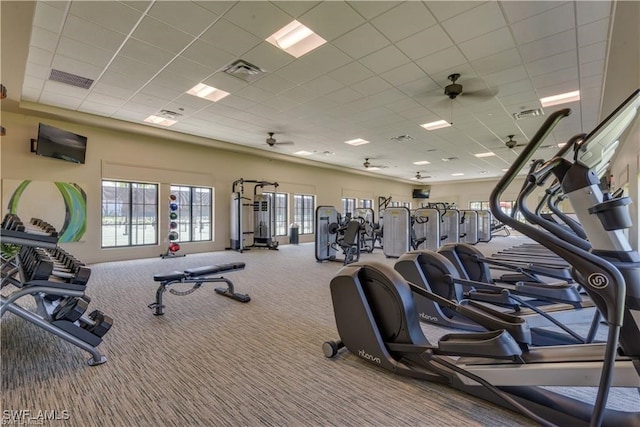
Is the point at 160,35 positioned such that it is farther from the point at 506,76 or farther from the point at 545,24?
the point at 506,76

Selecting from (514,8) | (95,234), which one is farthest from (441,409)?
(95,234)

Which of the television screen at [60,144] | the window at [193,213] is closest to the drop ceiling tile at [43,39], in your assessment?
the television screen at [60,144]

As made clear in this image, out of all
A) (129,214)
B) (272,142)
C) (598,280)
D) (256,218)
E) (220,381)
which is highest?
(272,142)

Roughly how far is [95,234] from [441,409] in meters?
8.02

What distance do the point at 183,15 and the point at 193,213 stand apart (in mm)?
6599

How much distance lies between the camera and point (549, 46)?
3.88 m

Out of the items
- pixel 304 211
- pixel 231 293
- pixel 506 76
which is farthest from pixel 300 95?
pixel 304 211

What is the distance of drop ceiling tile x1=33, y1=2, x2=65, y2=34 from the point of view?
3.23m

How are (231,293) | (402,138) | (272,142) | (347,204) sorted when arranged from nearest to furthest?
(231,293)
(272,142)
(402,138)
(347,204)

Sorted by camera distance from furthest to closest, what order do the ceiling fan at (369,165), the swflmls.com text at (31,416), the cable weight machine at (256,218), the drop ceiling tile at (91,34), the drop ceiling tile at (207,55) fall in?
the ceiling fan at (369,165) → the cable weight machine at (256,218) → the drop ceiling tile at (207,55) → the drop ceiling tile at (91,34) → the swflmls.com text at (31,416)

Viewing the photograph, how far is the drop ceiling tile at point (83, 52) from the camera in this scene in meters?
3.88

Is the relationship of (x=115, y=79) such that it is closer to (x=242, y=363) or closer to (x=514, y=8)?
(x=242, y=363)

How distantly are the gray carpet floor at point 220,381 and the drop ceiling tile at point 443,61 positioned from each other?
3.60m

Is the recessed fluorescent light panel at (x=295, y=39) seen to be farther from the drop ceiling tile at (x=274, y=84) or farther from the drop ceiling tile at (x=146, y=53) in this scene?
the drop ceiling tile at (x=146, y=53)
